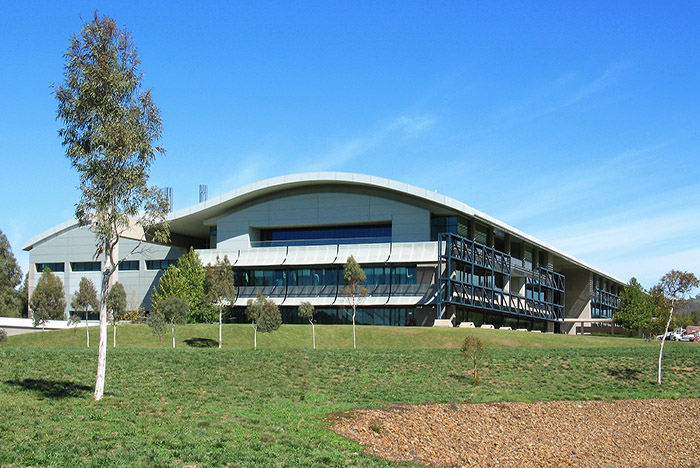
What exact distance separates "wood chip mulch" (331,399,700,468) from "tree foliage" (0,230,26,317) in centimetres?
8482

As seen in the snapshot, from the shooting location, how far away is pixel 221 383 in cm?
2739

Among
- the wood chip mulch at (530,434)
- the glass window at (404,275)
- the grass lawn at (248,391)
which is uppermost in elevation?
the glass window at (404,275)

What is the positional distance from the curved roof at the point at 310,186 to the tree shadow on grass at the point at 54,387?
41.9 metres

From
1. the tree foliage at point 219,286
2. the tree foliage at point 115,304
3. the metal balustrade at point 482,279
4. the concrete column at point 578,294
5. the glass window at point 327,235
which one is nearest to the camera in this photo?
the tree foliage at point 219,286

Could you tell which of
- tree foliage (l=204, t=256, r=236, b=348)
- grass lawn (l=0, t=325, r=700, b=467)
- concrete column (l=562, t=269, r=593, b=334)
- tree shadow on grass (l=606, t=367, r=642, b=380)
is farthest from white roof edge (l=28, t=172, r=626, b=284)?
concrete column (l=562, t=269, r=593, b=334)

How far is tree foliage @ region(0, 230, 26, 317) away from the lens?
93750 mm

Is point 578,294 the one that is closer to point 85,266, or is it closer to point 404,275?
point 404,275

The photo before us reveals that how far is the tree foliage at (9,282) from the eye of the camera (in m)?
93.8

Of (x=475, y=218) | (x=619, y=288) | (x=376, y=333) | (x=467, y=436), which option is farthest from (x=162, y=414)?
(x=619, y=288)

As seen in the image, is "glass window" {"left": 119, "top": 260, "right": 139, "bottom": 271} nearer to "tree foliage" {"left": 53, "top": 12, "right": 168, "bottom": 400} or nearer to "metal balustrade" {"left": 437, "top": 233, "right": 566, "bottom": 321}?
"metal balustrade" {"left": 437, "top": 233, "right": 566, "bottom": 321}

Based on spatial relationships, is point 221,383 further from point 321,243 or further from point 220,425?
point 321,243

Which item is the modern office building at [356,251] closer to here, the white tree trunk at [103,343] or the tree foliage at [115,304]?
the tree foliage at [115,304]

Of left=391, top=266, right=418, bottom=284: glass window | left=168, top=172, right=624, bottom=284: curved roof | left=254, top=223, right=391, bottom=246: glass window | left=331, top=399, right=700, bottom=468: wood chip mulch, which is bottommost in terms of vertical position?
left=331, top=399, right=700, bottom=468: wood chip mulch

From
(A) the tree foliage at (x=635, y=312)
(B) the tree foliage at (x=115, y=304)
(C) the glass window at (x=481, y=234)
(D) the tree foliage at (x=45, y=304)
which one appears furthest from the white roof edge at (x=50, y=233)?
(A) the tree foliage at (x=635, y=312)
